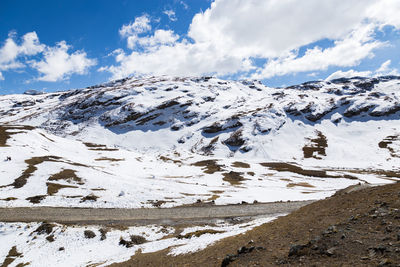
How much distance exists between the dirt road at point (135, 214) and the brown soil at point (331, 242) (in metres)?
20.5

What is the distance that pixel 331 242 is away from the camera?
11359 mm

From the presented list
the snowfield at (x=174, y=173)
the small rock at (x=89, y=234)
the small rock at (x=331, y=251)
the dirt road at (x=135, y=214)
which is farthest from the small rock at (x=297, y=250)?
the dirt road at (x=135, y=214)

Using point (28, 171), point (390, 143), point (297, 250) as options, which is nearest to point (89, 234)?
point (297, 250)

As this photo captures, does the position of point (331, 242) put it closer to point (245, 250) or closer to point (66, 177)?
point (245, 250)

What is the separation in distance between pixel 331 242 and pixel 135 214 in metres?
35.9

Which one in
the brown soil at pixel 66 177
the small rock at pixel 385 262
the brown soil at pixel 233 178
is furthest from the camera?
the brown soil at pixel 233 178

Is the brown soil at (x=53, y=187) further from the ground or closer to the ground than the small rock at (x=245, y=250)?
further from the ground

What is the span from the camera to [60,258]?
1048 inches

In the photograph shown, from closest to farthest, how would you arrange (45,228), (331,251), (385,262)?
(385,262) < (331,251) < (45,228)

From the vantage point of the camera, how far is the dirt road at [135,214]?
37688mm

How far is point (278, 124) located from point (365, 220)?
18876 cm

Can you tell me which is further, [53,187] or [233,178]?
[233,178]

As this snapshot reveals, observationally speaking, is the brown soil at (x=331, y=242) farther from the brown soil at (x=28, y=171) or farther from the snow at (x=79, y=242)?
the brown soil at (x=28, y=171)

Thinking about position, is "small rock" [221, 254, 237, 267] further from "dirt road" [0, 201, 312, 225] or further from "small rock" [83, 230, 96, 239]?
"dirt road" [0, 201, 312, 225]
